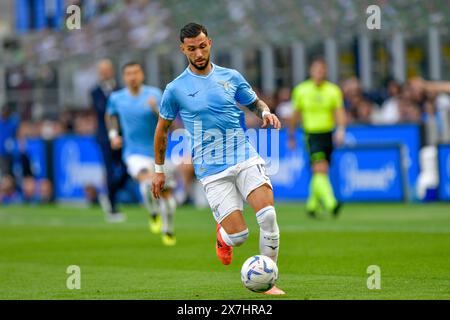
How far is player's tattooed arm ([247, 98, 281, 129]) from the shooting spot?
11267 mm

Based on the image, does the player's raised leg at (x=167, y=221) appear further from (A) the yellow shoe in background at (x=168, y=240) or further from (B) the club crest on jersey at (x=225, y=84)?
(B) the club crest on jersey at (x=225, y=84)

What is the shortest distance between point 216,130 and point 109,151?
1260cm

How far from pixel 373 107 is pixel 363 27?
2263 millimetres

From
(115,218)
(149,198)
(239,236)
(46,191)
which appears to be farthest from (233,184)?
(46,191)

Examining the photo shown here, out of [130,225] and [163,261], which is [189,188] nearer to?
[130,225]

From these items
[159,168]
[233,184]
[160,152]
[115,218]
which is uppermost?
[160,152]

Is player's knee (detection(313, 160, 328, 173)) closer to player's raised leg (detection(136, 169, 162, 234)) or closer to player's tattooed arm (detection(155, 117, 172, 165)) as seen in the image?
player's raised leg (detection(136, 169, 162, 234))

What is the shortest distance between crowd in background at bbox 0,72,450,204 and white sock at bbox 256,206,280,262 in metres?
14.3

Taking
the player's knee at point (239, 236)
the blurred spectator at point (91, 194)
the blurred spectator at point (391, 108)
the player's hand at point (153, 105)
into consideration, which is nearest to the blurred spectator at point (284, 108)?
the blurred spectator at point (391, 108)

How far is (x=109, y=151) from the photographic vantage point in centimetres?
2408

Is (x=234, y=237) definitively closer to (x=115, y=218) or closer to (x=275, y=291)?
(x=275, y=291)

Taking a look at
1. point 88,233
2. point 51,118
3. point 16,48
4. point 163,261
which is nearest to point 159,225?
point 88,233

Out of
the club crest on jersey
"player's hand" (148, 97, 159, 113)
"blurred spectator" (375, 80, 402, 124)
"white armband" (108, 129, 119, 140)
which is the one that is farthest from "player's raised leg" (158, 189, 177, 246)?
"blurred spectator" (375, 80, 402, 124)
